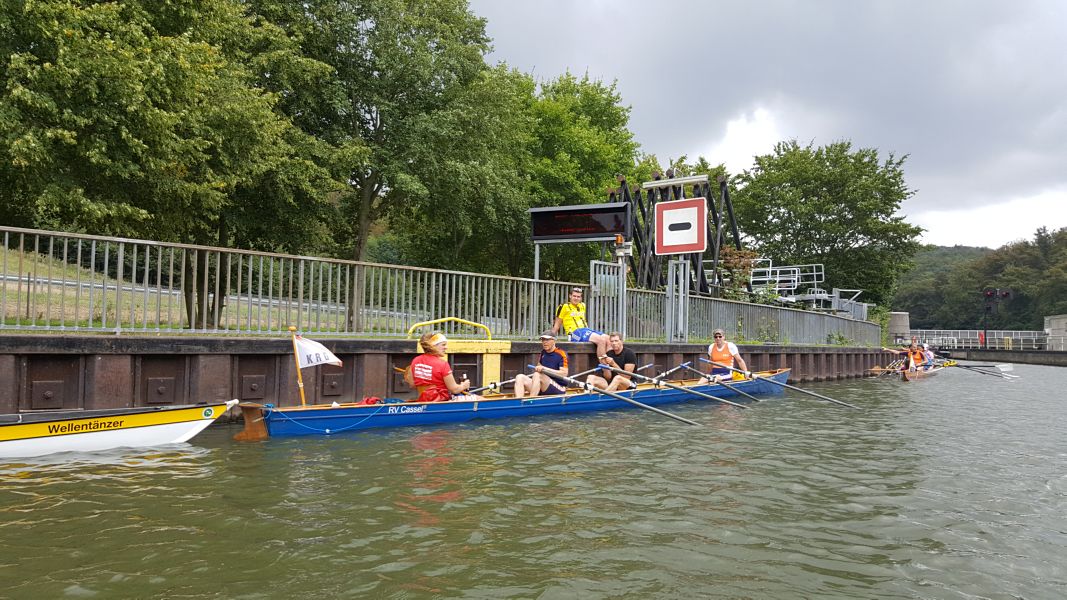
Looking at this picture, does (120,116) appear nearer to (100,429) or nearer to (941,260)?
(100,429)

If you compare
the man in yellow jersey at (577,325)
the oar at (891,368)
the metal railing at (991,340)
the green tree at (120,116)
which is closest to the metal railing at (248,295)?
the man in yellow jersey at (577,325)

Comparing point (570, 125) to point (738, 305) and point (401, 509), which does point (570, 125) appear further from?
point (401, 509)

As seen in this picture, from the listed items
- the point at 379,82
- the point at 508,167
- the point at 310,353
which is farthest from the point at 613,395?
the point at 508,167

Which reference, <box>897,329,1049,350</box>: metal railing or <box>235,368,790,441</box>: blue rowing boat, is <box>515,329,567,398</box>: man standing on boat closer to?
<box>235,368,790,441</box>: blue rowing boat

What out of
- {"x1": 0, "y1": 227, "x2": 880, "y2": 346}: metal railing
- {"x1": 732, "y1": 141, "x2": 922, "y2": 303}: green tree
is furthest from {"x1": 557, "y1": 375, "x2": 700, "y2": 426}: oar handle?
{"x1": 732, "y1": 141, "x2": 922, "y2": 303}: green tree

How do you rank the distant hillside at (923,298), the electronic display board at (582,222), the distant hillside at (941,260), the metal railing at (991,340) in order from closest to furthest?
the electronic display board at (582,222) → the metal railing at (991,340) → the distant hillside at (923,298) → the distant hillside at (941,260)

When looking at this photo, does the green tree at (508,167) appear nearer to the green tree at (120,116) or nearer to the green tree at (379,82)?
the green tree at (379,82)

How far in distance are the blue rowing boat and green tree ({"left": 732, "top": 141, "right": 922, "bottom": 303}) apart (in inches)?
1279

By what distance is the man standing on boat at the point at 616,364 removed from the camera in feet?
47.8

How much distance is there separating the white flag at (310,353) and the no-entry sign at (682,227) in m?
10.9

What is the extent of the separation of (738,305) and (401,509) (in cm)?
1824

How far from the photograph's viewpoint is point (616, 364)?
15.3 m

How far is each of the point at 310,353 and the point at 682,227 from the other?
11.5 m

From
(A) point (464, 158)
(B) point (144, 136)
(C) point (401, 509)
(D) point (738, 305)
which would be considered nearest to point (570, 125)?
(A) point (464, 158)
